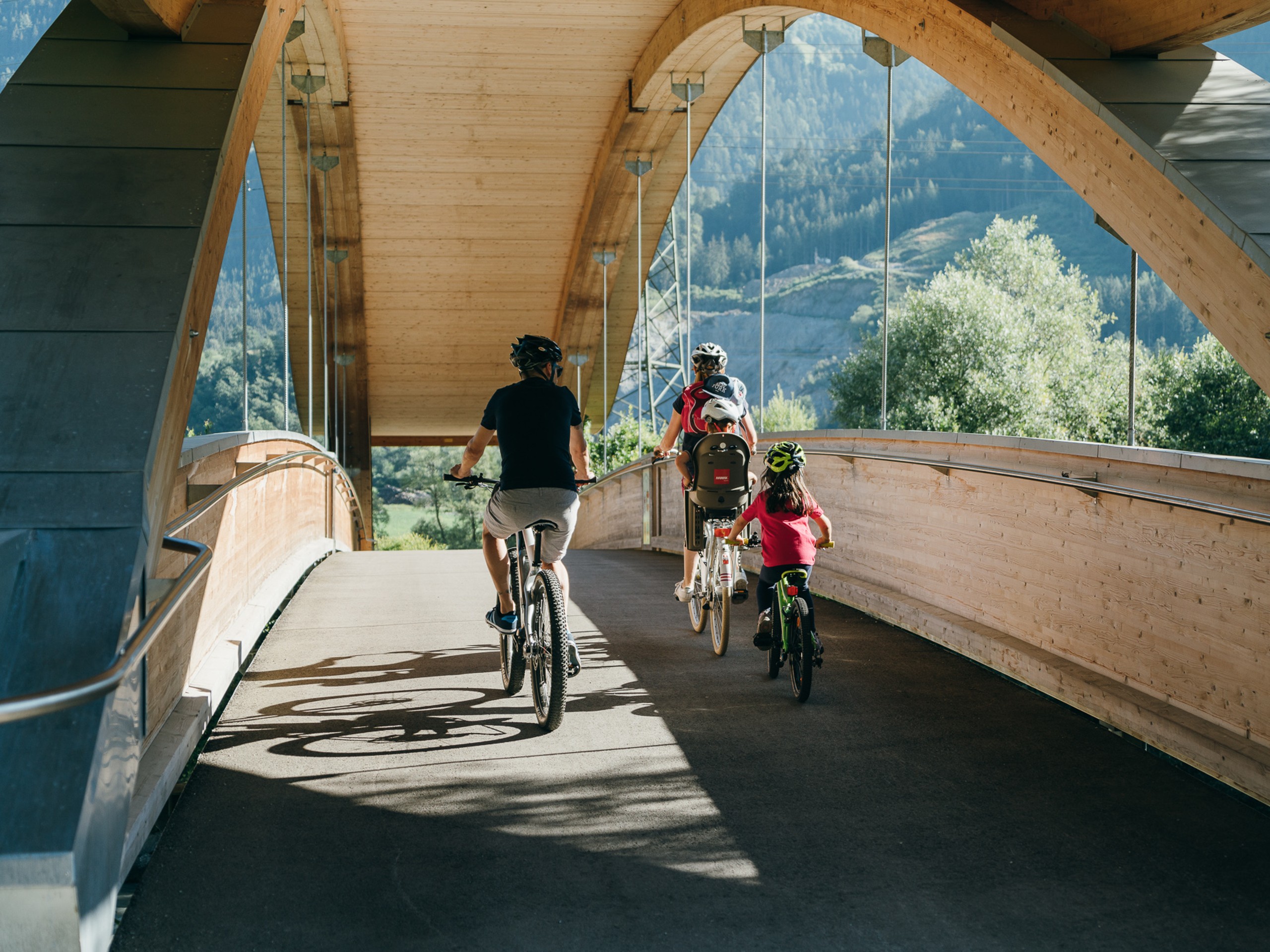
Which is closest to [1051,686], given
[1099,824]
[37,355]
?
[1099,824]

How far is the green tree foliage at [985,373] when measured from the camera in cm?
4000

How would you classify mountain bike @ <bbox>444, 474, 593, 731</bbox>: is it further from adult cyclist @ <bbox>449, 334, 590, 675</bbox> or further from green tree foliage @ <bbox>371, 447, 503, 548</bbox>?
green tree foliage @ <bbox>371, 447, 503, 548</bbox>

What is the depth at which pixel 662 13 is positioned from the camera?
1464cm

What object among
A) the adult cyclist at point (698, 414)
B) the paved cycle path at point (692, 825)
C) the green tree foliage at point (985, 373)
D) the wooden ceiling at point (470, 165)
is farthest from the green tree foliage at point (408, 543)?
the paved cycle path at point (692, 825)

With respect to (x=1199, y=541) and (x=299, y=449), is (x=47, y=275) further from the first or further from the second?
(x=299, y=449)

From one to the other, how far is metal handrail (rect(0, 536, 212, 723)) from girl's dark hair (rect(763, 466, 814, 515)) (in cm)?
265

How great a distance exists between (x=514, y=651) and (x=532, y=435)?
39.8 inches

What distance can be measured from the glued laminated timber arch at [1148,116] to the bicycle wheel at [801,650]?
86.2 inches

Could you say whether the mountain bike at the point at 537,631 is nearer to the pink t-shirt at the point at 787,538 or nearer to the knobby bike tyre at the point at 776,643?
the pink t-shirt at the point at 787,538

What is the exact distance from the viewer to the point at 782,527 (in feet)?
17.2

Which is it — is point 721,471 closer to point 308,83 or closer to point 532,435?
point 532,435

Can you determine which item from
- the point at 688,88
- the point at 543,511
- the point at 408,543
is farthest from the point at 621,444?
the point at 408,543

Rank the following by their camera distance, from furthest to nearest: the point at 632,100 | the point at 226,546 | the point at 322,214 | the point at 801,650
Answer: the point at 322,214, the point at 632,100, the point at 226,546, the point at 801,650

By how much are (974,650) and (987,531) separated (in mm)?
582
